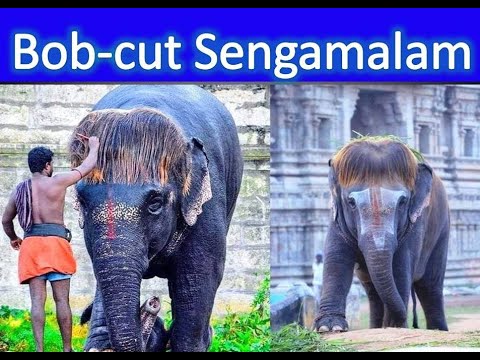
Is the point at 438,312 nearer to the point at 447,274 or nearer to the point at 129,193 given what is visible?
the point at 447,274

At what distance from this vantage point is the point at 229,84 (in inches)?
348

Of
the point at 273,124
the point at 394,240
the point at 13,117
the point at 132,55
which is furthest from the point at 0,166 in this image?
the point at 394,240

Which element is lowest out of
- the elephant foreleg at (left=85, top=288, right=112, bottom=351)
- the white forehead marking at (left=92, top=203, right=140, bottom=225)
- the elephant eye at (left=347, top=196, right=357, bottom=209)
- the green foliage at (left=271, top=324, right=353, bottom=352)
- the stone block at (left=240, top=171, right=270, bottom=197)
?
the green foliage at (left=271, top=324, right=353, bottom=352)

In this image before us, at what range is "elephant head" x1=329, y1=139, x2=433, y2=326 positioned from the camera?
8.88m

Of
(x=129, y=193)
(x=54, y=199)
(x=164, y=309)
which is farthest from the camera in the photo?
(x=164, y=309)

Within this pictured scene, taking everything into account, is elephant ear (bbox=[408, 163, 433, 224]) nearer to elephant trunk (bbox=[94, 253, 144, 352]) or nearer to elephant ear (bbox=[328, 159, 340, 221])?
elephant ear (bbox=[328, 159, 340, 221])

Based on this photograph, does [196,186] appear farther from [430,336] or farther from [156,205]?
[430,336]

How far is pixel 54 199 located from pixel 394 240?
230cm

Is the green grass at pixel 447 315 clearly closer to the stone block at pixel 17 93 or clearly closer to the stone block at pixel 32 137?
the stone block at pixel 32 137

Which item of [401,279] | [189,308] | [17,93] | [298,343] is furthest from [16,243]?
[401,279]

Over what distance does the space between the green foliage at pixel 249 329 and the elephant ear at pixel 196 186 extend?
95 centimetres

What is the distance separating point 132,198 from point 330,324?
1970mm

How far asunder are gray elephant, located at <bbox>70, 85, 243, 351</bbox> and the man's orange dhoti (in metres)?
0.30

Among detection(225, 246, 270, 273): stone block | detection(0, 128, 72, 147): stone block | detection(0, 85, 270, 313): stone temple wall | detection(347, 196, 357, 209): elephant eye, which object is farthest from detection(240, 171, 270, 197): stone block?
detection(0, 128, 72, 147): stone block
